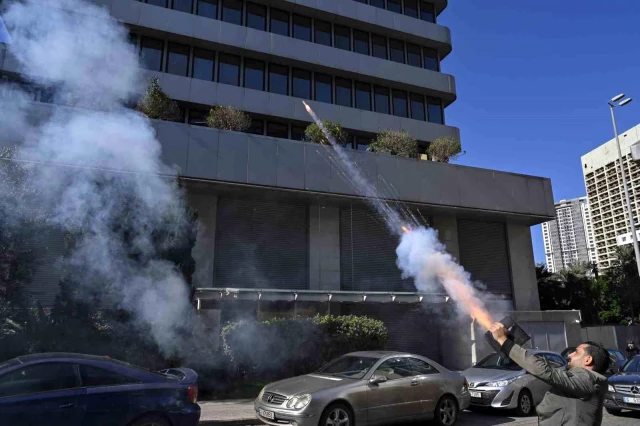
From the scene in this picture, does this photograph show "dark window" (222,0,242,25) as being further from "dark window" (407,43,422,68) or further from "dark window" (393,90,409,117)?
"dark window" (407,43,422,68)

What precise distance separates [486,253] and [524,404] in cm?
921

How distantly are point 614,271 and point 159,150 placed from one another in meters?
37.2

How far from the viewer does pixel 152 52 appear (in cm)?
1919

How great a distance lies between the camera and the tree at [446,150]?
57.1 feet

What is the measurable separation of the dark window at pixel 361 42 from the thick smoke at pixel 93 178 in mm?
14560

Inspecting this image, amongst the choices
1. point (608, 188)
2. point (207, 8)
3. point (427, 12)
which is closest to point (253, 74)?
point (207, 8)

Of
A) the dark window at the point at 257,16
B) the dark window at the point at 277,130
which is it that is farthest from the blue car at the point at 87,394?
the dark window at the point at 257,16

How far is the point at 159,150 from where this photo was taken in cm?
1238

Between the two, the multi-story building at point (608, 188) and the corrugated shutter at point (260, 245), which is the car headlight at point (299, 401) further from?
the multi-story building at point (608, 188)

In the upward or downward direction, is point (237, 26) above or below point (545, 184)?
above

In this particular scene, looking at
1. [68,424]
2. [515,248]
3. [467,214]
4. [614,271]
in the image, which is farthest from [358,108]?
[614,271]

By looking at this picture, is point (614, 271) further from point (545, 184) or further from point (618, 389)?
point (618, 389)

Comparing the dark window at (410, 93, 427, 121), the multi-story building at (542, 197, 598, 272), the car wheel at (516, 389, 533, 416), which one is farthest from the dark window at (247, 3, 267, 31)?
the multi-story building at (542, 197, 598, 272)

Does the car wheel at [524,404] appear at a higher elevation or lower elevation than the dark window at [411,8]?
lower
